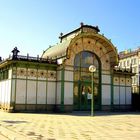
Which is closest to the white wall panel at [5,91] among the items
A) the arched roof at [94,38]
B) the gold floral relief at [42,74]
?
the gold floral relief at [42,74]

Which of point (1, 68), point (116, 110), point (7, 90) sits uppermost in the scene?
point (1, 68)

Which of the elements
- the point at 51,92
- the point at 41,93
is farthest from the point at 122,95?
the point at 41,93

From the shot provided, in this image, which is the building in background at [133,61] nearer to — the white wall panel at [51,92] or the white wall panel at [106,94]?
the white wall panel at [106,94]

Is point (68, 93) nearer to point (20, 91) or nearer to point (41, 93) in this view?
point (41, 93)

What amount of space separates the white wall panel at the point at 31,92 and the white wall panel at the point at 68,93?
3.30 metres

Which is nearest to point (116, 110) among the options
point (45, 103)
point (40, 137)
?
point (45, 103)

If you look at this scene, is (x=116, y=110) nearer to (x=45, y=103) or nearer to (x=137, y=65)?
(x=45, y=103)

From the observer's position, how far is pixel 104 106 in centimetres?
3350

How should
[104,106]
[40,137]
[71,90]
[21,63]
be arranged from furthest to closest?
[104,106]
[71,90]
[21,63]
[40,137]

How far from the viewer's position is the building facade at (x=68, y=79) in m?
28.8

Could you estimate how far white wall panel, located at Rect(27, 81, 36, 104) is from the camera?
29.1 metres

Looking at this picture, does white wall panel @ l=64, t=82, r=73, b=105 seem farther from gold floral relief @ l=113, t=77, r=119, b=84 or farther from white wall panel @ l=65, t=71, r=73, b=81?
gold floral relief @ l=113, t=77, r=119, b=84

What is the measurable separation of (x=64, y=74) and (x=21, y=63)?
4727 millimetres

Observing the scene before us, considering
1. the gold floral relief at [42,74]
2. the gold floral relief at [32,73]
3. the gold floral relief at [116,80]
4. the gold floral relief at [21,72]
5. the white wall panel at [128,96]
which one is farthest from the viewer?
the white wall panel at [128,96]
